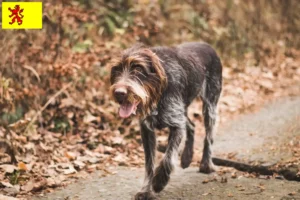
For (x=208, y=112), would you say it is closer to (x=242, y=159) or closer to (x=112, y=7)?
(x=242, y=159)

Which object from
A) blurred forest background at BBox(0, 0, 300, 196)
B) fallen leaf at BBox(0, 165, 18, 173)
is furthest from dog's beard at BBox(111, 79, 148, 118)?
fallen leaf at BBox(0, 165, 18, 173)

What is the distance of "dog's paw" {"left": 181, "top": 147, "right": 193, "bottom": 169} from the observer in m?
5.82

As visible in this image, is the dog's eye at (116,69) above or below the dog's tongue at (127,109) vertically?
above

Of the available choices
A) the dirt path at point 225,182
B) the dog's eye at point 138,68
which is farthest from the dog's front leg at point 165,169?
the dog's eye at point 138,68

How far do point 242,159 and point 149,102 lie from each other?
190cm

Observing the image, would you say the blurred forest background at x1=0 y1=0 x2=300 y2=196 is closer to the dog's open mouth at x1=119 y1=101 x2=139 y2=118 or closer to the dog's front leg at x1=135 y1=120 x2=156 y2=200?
the dog's front leg at x1=135 y1=120 x2=156 y2=200

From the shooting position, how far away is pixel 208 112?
6.12 m

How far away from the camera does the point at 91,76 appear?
7.70 metres

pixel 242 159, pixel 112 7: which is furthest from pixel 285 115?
pixel 112 7

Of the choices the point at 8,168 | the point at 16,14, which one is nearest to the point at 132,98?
the point at 8,168

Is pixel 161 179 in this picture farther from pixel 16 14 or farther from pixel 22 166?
pixel 16 14

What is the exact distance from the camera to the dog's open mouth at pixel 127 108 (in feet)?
15.0

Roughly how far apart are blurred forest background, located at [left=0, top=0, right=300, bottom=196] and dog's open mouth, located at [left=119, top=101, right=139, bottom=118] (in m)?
1.29

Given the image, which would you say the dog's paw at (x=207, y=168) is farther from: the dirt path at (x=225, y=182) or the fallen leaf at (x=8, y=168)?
the fallen leaf at (x=8, y=168)
